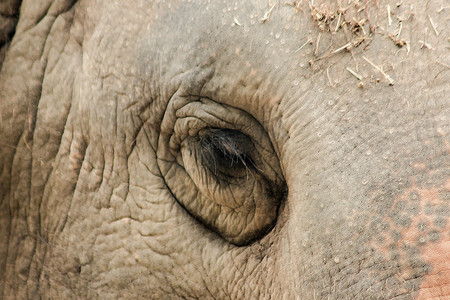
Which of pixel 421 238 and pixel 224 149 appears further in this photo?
pixel 224 149

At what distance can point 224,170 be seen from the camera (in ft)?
6.83

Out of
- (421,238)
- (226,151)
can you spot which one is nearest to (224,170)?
(226,151)

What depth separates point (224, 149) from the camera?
205 centimetres

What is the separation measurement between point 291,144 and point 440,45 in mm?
520

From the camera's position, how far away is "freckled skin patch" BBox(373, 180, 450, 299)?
144 centimetres

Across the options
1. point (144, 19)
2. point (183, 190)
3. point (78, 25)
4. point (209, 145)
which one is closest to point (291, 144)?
point (209, 145)

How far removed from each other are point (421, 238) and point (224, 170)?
79cm

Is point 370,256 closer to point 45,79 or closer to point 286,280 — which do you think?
point 286,280

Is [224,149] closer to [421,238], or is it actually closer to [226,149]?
[226,149]

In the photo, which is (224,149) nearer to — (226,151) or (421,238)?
(226,151)

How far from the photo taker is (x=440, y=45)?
1.60m

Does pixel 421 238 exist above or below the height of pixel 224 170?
below

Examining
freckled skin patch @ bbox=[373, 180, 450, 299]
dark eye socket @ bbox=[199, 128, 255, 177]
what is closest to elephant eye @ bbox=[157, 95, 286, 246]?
dark eye socket @ bbox=[199, 128, 255, 177]

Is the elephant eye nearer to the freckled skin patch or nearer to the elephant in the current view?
the elephant
